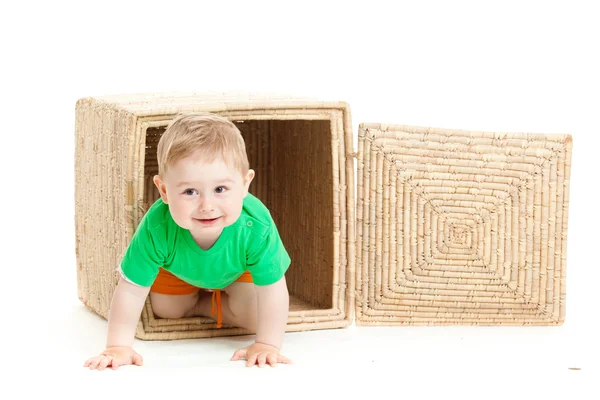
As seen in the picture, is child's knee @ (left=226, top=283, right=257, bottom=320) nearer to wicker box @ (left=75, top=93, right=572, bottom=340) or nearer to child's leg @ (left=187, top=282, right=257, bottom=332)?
child's leg @ (left=187, top=282, right=257, bottom=332)

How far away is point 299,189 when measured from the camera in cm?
273

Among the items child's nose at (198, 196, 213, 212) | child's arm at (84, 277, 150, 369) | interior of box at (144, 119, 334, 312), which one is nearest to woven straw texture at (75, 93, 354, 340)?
interior of box at (144, 119, 334, 312)

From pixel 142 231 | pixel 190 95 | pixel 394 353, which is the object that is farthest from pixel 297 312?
pixel 190 95

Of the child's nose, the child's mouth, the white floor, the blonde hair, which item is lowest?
the white floor

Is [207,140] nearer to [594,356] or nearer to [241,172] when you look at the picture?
[241,172]

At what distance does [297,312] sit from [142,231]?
1.39 feet

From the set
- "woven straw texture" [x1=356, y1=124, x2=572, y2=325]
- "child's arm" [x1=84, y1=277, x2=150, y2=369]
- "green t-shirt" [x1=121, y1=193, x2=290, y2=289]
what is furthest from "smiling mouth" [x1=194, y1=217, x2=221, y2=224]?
"woven straw texture" [x1=356, y1=124, x2=572, y2=325]

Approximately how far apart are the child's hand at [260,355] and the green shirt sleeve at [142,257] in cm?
24

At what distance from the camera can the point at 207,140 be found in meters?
2.11

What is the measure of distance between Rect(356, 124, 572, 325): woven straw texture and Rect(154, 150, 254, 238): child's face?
1.39 ft

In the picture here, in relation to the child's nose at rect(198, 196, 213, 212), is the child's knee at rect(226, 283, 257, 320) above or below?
below

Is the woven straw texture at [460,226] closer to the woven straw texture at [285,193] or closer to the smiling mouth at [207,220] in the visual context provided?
the woven straw texture at [285,193]

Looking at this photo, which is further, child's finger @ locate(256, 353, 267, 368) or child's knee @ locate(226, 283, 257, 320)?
child's knee @ locate(226, 283, 257, 320)

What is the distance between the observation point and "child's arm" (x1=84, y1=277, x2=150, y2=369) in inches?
84.6
